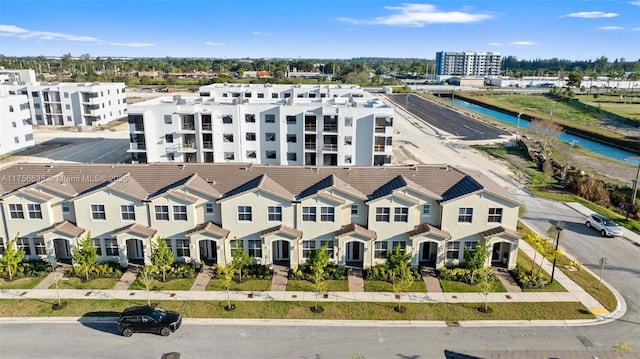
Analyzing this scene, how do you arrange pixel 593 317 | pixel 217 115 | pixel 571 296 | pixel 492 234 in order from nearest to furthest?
pixel 593 317
pixel 571 296
pixel 492 234
pixel 217 115

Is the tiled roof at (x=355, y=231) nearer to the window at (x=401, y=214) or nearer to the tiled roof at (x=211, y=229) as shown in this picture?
the window at (x=401, y=214)

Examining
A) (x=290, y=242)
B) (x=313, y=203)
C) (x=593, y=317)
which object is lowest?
(x=593, y=317)

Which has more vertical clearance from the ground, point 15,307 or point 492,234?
point 492,234

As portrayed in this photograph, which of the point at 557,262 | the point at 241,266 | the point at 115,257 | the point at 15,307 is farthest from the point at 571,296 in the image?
the point at 15,307

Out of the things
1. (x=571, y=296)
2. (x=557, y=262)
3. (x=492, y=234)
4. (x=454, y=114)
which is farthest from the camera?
(x=454, y=114)

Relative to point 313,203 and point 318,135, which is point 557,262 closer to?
point 313,203

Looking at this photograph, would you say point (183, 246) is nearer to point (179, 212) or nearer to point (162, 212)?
point (179, 212)

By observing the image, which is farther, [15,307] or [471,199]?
[471,199]
